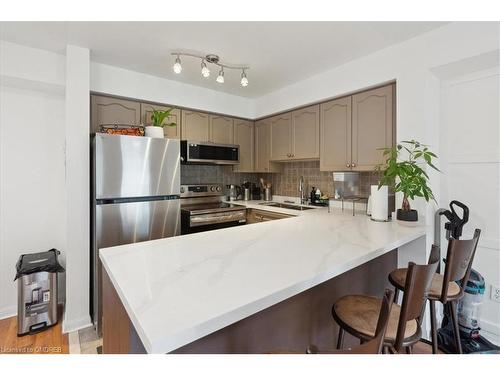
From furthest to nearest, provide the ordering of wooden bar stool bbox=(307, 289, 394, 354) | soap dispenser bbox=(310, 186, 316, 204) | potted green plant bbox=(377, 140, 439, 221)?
soap dispenser bbox=(310, 186, 316, 204) → potted green plant bbox=(377, 140, 439, 221) → wooden bar stool bbox=(307, 289, 394, 354)

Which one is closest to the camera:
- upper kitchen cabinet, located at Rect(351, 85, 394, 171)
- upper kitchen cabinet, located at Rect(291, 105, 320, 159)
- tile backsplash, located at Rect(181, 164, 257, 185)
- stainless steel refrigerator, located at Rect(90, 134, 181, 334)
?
stainless steel refrigerator, located at Rect(90, 134, 181, 334)

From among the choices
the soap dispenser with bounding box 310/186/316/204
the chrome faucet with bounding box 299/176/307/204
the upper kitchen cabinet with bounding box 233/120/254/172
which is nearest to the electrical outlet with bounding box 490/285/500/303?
the soap dispenser with bounding box 310/186/316/204

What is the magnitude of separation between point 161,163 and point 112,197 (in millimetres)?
519

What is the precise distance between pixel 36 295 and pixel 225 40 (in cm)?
262

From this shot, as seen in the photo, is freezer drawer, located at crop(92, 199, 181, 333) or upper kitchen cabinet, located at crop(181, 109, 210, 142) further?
upper kitchen cabinet, located at crop(181, 109, 210, 142)

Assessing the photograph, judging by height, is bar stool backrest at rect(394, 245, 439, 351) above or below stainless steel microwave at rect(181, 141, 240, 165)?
below

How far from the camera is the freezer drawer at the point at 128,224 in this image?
2158mm

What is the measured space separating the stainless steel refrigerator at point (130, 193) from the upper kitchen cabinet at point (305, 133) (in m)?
1.42

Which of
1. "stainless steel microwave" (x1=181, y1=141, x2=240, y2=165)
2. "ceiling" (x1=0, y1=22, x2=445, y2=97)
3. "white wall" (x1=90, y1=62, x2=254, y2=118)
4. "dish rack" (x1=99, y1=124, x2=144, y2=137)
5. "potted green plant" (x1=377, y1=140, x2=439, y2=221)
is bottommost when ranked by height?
"potted green plant" (x1=377, y1=140, x2=439, y2=221)

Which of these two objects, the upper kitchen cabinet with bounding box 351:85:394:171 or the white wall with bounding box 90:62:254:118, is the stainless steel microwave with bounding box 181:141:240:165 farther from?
the upper kitchen cabinet with bounding box 351:85:394:171

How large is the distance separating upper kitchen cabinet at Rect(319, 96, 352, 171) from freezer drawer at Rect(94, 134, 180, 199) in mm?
1558

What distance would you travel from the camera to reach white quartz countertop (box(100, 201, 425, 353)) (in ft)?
2.26

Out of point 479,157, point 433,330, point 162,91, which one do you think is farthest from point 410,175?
point 162,91
